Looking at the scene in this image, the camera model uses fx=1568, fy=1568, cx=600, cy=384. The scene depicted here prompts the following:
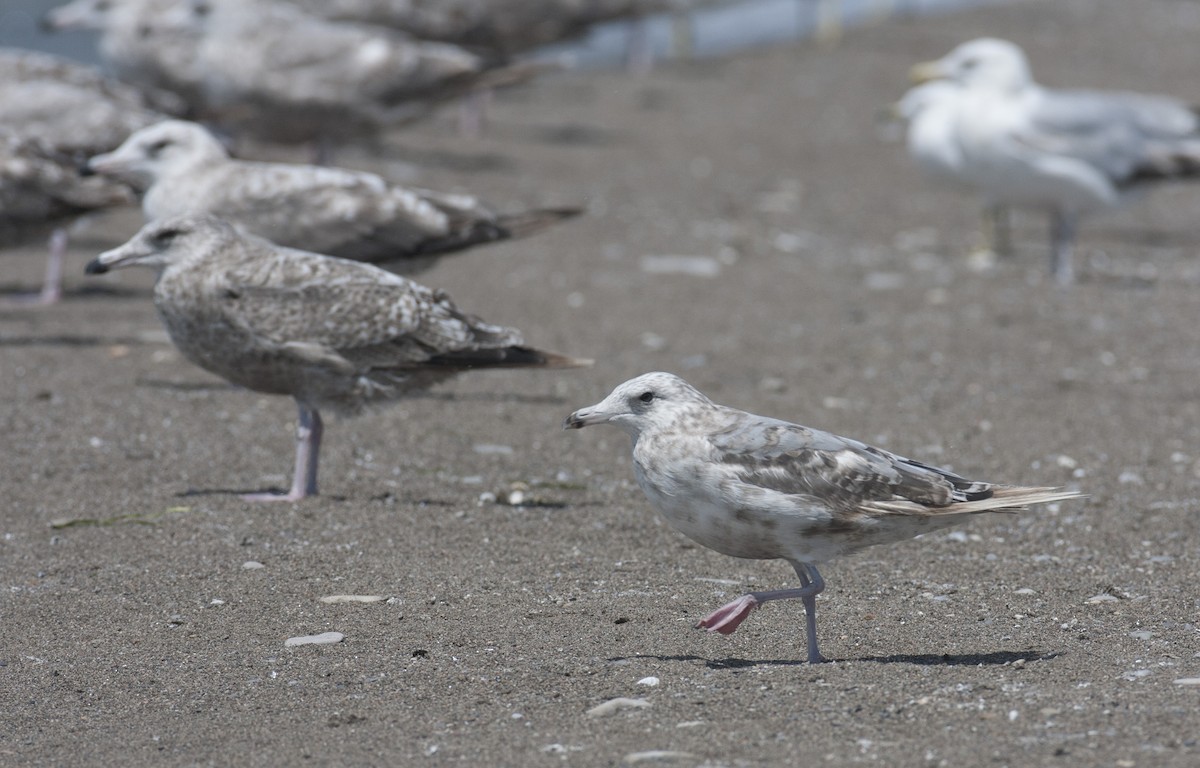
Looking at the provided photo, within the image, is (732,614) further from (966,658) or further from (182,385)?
(182,385)

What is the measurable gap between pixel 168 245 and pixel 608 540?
7.30 feet

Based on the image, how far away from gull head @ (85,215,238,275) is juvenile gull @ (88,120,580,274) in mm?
1364

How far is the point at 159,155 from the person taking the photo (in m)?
8.14

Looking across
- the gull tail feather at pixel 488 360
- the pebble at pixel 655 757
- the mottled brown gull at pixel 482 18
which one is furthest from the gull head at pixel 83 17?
the pebble at pixel 655 757

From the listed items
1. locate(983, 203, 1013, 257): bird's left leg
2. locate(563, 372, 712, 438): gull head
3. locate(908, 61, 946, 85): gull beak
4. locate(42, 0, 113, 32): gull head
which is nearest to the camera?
locate(563, 372, 712, 438): gull head

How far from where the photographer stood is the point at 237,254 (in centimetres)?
654

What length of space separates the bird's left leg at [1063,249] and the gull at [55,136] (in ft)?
22.6

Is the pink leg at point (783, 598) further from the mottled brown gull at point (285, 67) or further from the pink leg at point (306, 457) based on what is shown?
the mottled brown gull at point (285, 67)

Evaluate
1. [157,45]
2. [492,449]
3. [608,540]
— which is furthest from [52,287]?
[608,540]

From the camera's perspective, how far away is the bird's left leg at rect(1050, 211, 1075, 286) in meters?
12.2

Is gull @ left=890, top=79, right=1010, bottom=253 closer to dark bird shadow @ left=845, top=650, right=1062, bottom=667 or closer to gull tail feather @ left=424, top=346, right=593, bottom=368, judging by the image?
gull tail feather @ left=424, top=346, right=593, bottom=368

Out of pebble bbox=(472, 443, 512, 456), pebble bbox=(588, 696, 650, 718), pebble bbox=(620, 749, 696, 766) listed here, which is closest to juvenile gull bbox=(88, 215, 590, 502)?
pebble bbox=(472, 443, 512, 456)

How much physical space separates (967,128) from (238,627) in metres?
9.07

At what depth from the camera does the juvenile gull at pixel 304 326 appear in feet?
20.9
